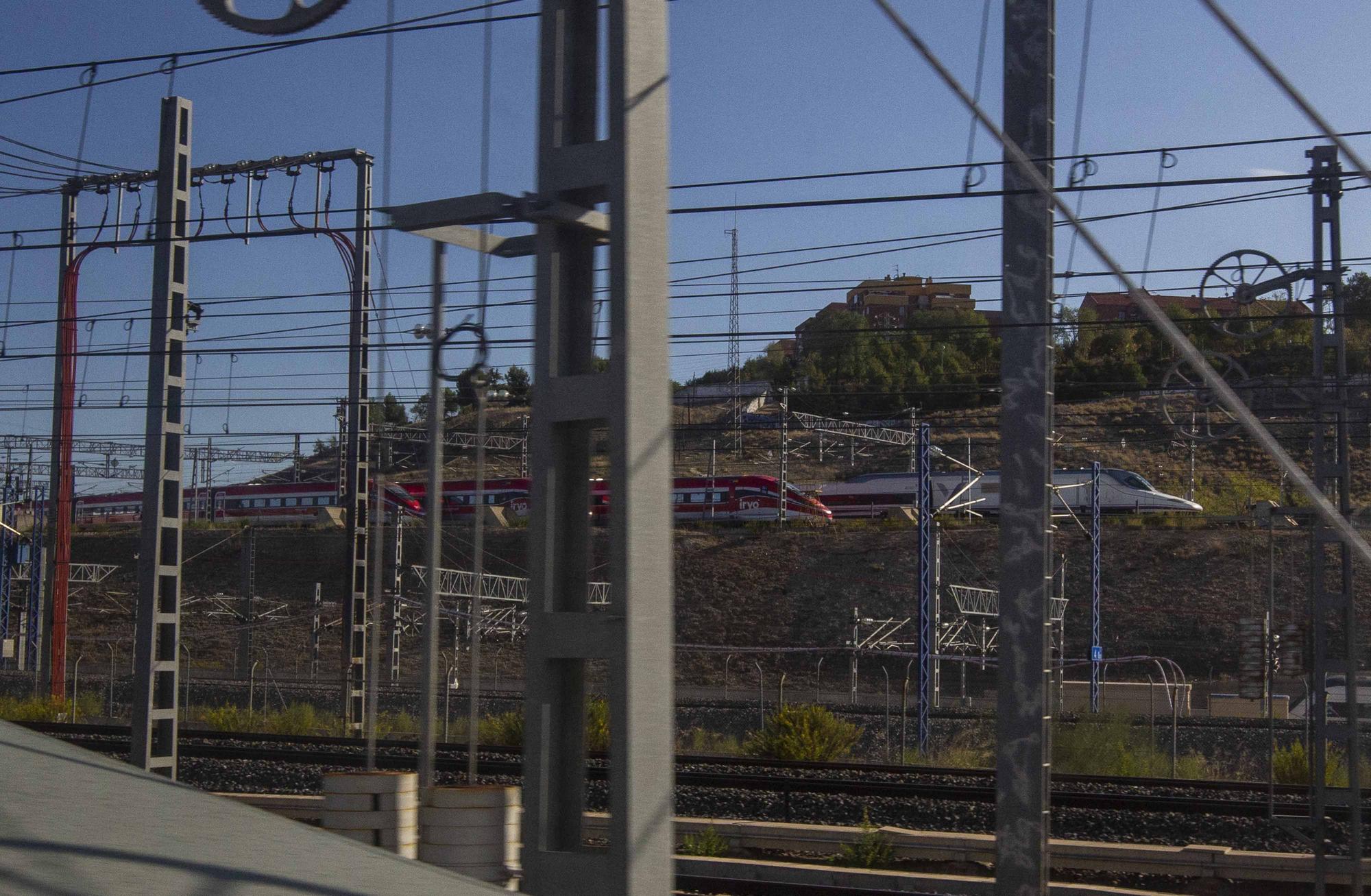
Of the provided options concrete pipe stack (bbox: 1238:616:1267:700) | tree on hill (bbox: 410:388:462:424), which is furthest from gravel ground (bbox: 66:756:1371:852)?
concrete pipe stack (bbox: 1238:616:1267:700)

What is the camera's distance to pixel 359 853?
2988 millimetres

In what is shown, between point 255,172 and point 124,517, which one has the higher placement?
point 255,172

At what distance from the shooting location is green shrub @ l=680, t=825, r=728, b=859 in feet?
33.0

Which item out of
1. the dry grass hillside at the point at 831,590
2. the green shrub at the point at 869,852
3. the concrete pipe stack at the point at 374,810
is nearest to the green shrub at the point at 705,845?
the green shrub at the point at 869,852

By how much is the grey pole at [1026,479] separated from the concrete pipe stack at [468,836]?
290 centimetres

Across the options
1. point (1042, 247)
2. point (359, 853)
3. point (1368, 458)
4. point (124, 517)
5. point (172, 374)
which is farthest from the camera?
point (124, 517)

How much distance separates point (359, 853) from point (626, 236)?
2020 mm

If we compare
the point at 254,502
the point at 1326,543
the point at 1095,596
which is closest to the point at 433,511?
the point at 1326,543

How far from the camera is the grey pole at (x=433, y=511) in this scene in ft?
14.2

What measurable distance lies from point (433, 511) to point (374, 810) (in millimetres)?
1114

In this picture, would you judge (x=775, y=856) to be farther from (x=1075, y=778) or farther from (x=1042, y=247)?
(x=1042, y=247)

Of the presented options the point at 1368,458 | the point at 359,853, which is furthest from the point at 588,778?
the point at 1368,458

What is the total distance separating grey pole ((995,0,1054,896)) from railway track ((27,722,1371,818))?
18.8ft

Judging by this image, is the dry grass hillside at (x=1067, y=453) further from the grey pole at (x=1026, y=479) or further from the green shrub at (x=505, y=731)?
the grey pole at (x=1026, y=479)
